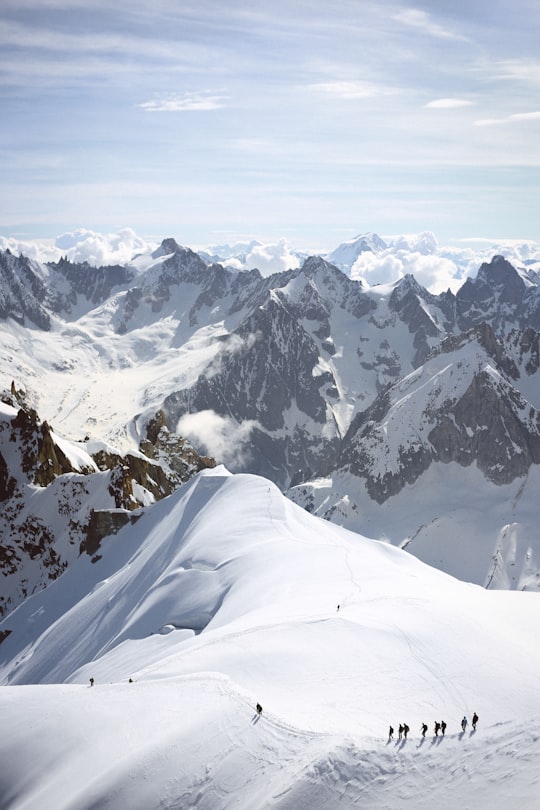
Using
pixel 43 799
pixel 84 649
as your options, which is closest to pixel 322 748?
pixel 43 799

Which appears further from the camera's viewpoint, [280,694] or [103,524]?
[103,524]

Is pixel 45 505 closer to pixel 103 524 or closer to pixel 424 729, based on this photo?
pixel 103 524

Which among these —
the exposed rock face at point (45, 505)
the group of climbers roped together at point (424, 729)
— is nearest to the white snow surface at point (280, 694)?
the group of climbers roped together at point (424, 729)

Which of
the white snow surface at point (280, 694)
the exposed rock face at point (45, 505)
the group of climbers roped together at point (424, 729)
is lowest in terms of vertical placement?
the exposed rock face at point (45, 505)

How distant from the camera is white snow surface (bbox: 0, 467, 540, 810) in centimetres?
3203

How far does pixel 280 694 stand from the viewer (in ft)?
139

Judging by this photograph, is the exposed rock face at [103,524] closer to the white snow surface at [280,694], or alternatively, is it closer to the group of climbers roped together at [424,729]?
the white snow surface at [280,694]

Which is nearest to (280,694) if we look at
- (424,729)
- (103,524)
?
(424,729)

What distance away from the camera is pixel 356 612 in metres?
56.8

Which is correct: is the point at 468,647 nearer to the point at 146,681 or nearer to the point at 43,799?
the point at 146,681

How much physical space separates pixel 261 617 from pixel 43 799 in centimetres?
2505

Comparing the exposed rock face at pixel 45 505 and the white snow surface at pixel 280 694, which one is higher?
the white snow surface at pixel 280 694

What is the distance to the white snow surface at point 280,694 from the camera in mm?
32031

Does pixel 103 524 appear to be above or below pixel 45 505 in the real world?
above
